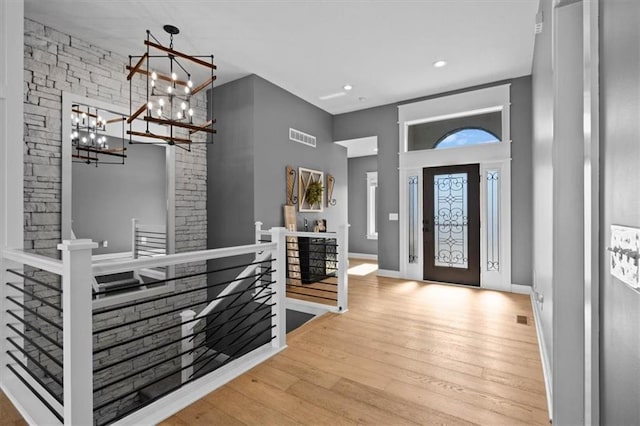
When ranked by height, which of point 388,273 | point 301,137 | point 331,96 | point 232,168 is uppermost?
point 331,96

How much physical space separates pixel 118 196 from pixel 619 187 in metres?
7.02

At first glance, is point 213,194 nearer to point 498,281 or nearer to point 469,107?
point 469,107

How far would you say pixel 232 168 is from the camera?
460cm

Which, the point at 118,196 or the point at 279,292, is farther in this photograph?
the point at 118,196

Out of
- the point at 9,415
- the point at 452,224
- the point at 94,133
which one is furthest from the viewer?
the point at 452,224

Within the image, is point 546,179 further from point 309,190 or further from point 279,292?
point 309,190

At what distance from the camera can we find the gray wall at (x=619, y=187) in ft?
2.51

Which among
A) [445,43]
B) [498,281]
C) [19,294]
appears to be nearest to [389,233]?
[498,281]

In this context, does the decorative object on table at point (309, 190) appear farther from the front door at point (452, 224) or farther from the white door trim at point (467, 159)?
the front door at point (452, 224)

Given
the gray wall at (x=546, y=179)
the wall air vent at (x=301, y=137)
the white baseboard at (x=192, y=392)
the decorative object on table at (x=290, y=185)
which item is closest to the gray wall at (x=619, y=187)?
the gray wall at (x=546, y=179)

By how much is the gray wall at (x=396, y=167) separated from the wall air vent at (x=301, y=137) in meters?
0.73

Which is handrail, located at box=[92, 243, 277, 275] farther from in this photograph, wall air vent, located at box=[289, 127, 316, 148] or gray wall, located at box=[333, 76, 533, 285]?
gray wall, located at box=[333, 76, 533, 285]

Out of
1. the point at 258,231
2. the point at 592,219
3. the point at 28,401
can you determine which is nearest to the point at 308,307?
the point at 258,231

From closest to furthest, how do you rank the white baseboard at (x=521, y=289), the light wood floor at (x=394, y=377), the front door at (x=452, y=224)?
the light wood floor at (x=394, y=377), the white baseboard at (x=521, y=289), the front door at (x=452, y=224)
